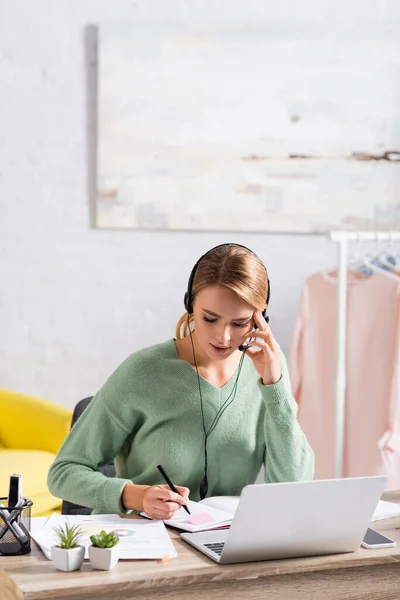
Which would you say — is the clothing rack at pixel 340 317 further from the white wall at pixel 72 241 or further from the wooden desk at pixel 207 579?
the wooden desk at pixel 207 579

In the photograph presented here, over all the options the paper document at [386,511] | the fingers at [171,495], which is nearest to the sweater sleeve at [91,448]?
the fingers at [171,495]

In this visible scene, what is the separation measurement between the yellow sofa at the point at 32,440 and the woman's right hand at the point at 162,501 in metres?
1.42

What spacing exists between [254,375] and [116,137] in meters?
1.98

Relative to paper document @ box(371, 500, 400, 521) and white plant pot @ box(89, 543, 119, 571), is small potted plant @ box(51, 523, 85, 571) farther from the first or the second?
paper document @ box(371, 500, 400, 521)

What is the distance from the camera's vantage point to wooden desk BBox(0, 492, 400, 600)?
1375 mm

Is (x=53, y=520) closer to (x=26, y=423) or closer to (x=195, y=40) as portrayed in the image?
(x=26, y=423)

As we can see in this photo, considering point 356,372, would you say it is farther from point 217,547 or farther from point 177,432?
point 217,547

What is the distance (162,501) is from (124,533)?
0.09 m

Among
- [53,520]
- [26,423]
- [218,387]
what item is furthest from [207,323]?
[26,423]

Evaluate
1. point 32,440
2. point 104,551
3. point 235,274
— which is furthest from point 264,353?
point 32,440

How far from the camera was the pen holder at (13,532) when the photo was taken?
4.97 ft

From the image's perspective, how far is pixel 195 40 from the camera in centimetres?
373

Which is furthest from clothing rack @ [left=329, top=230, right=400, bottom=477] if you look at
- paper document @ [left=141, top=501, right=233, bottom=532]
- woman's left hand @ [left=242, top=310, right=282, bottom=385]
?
paper document @ [left=141, top=501, right=233, bottom=532]

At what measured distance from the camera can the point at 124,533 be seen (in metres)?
1.61
